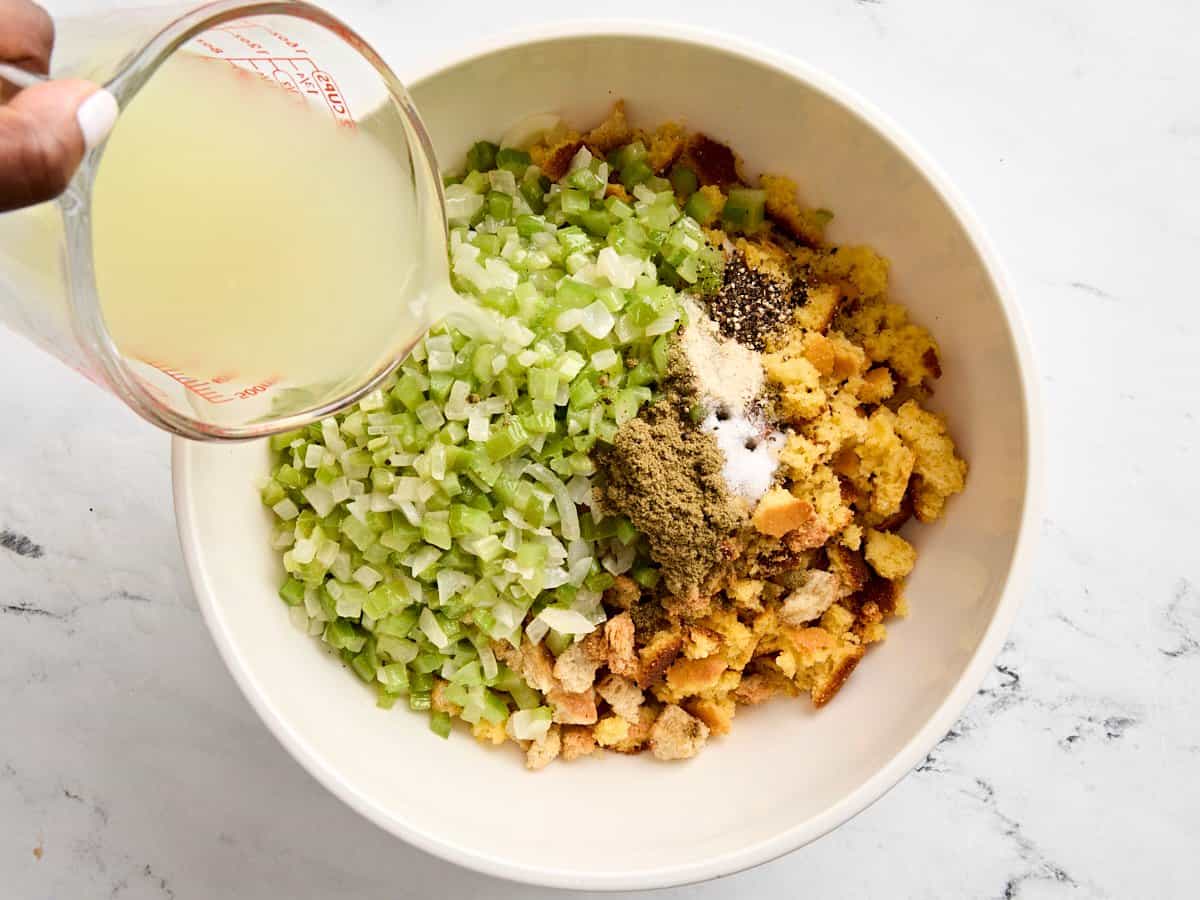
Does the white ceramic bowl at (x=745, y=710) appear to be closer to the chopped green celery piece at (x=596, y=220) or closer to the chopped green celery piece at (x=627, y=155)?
the chopped green celery piece at (x=627, y=155)

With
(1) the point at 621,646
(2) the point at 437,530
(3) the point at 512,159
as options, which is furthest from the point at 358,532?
(3) the point at 512,159

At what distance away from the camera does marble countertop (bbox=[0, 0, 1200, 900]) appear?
206 centimetres

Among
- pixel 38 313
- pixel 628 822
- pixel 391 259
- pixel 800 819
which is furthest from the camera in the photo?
pixel 628 822

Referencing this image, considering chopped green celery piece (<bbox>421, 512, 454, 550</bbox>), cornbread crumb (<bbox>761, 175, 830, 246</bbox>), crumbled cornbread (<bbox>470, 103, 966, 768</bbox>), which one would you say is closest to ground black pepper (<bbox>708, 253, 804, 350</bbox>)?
crumbled cornbread (<bbox>470, 103, 966, 768</bbox>)

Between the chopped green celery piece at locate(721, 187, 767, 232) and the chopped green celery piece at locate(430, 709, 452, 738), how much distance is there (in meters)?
1.04

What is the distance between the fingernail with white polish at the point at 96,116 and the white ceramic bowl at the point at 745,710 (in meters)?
0.68

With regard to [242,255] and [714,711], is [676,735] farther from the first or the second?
[242,255]

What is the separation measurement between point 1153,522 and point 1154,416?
21 centimetres

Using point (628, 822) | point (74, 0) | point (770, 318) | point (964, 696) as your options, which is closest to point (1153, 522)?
point (964, 696)

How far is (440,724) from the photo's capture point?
1867 millimetres

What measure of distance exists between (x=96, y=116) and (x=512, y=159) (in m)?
0.93

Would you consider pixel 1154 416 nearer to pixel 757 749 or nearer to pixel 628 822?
pixel 757 749

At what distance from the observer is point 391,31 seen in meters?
2.04

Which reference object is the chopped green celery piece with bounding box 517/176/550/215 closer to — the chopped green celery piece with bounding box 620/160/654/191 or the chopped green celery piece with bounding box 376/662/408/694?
the chopped green celery piece with bounding box 620/160/654/191
